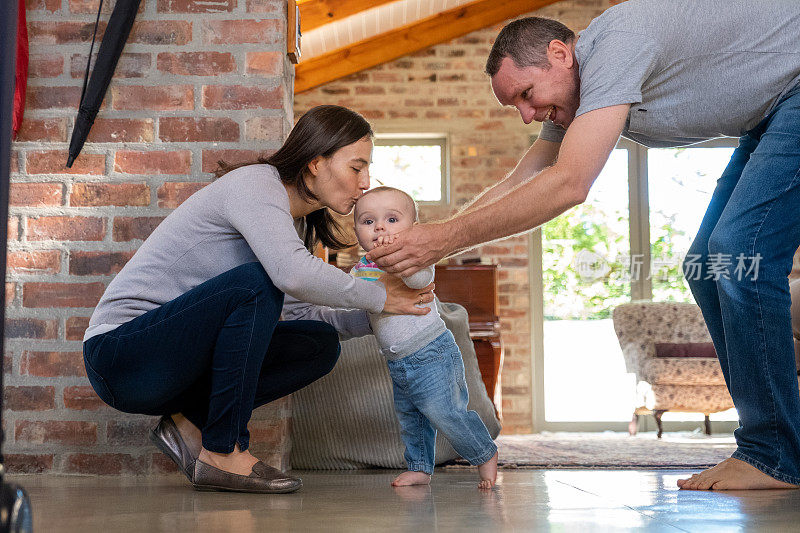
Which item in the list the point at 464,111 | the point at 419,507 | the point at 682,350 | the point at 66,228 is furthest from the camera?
the point at 464,111

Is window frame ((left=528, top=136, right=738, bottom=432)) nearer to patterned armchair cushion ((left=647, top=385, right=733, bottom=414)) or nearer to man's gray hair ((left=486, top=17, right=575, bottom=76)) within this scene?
patterned armchair cushion ((left=647, top=385, right=733, bottom=414))

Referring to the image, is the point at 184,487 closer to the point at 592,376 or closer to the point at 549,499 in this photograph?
the point at 549,499

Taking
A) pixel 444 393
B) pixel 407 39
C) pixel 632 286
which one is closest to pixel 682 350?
pixel 632 286

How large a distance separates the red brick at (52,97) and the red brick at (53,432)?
912mm

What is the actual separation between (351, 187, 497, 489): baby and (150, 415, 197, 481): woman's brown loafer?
→ 495 millimetres

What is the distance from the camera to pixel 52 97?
2285mm

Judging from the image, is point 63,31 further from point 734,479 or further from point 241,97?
point 734,479

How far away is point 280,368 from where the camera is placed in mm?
1951

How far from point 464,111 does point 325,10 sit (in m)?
1.73

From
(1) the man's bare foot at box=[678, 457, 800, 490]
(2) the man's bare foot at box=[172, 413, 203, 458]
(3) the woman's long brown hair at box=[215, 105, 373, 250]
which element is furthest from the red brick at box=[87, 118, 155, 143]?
(1) the man's bare foot at box=[678, 457, 800, 490]

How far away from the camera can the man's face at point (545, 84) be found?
176cm

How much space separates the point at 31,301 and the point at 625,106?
1703 mm

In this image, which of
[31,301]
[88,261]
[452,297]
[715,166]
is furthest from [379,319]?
[715,166]

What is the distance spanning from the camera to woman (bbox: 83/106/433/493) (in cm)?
168
